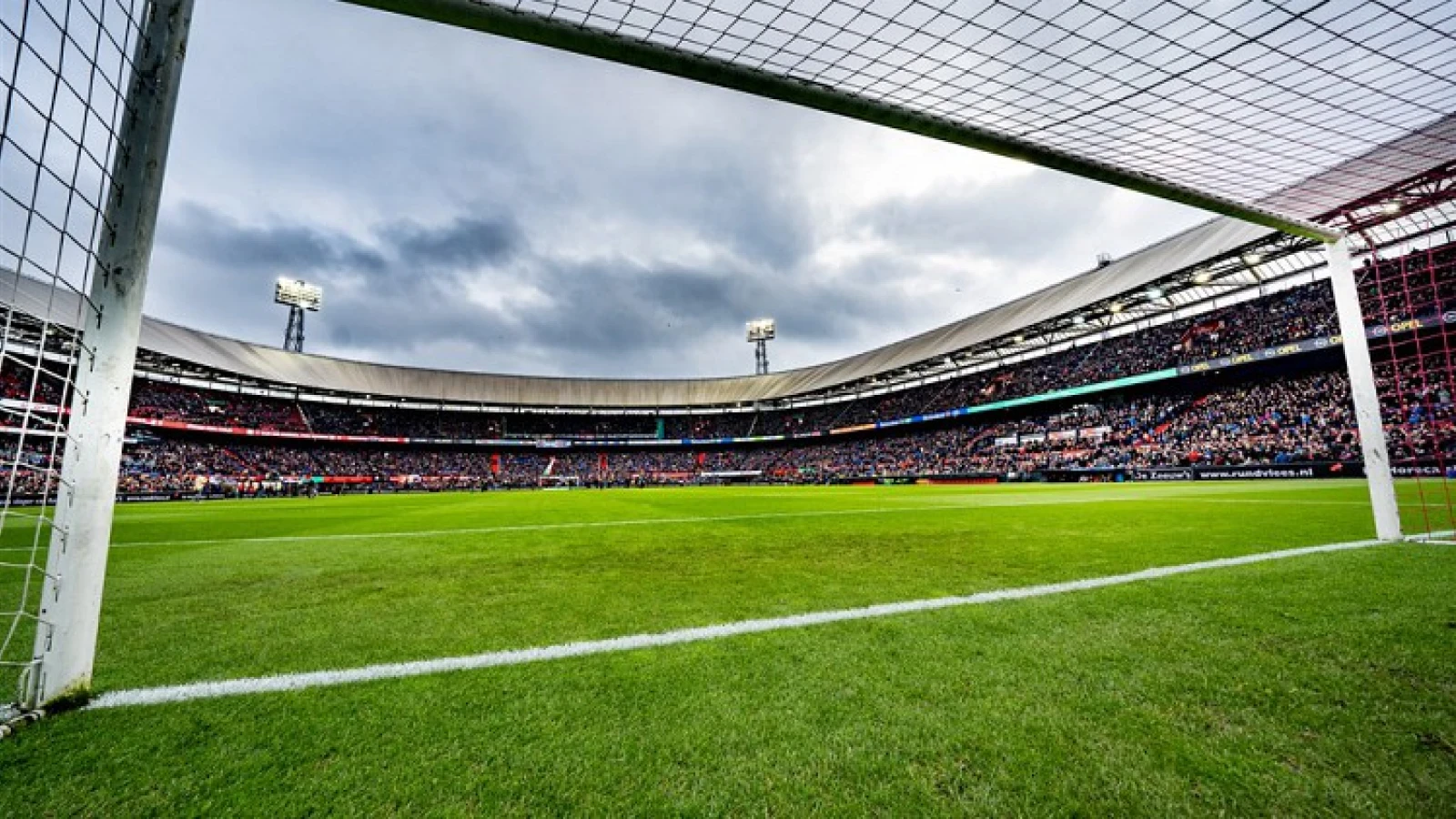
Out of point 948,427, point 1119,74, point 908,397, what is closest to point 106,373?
point 1119,74

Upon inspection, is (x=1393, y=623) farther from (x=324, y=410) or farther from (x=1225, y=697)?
(x=324, y=410)

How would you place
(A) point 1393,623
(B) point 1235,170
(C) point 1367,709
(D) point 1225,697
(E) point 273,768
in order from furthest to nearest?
(B) point 1235,170, (A) point 1393,623, (D) point 1225,697, (C) point 1367,709, (E) point 273,768

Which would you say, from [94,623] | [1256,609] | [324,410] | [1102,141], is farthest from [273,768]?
[324,410]

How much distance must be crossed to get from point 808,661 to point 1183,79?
14.2 feet

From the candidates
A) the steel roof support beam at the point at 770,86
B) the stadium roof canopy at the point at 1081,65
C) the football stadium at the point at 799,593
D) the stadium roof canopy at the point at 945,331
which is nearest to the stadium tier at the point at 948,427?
the stadium roof canopy at the point at 945,331

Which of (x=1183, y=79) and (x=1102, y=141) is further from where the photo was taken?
(x=1102, y=141)

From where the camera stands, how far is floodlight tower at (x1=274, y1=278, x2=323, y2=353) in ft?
146

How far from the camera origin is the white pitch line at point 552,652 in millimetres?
1965

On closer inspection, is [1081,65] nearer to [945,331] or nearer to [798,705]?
[798,705]

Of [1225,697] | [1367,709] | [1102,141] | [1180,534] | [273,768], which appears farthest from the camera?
[1180,534]

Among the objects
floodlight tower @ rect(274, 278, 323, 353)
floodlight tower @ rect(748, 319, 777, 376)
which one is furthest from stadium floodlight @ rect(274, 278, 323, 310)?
floodlight tower @ rect(748, 319, 777, 376)

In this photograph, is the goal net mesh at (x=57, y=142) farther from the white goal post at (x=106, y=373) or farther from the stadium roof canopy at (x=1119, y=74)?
the stadium roof canopy at (x=1119, y=74)

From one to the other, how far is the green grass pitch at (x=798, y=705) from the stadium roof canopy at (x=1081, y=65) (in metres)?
2.91

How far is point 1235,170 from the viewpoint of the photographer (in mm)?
4359
